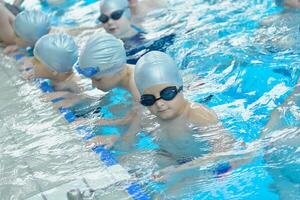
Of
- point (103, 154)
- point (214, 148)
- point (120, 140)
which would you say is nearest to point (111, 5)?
point (120, 140)

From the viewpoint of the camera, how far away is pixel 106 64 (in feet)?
17.7

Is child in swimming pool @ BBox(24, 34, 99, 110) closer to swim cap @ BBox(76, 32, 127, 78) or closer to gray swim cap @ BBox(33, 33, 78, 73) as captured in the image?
gray swim cap @ BBox(33, 33, 78, 73)

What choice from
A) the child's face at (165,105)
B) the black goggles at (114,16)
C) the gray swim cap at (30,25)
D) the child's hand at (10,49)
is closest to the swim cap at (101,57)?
the child's face at (165,105)

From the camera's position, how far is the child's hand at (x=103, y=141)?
5148mm

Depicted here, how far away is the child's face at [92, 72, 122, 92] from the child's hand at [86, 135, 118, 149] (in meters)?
0.58

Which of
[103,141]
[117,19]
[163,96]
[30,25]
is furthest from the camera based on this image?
[117,19]

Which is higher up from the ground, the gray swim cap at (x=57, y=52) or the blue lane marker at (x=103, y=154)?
the gray swim cap at (x=57, y=52)

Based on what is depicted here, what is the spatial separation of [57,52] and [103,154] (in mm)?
1643

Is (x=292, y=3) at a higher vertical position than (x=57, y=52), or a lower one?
higher

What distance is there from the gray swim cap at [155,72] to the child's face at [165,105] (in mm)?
41

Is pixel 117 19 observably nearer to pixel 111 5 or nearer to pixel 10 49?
pixel 111 5

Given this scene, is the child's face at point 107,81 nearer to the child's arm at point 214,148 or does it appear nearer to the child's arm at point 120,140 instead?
the child's arm at point 120,140

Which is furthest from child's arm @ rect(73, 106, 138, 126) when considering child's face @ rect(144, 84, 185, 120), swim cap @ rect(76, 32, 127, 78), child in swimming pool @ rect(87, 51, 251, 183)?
child's face @ rect(144, 84, 185, 120)

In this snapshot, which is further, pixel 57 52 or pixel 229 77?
pixel 229 77
